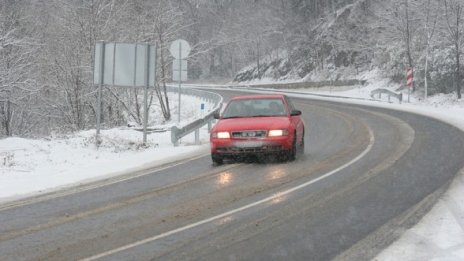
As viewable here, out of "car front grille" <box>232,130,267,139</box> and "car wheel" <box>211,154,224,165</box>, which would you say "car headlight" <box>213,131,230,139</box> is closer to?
"car front grille" <box>232,130,267,139</box>

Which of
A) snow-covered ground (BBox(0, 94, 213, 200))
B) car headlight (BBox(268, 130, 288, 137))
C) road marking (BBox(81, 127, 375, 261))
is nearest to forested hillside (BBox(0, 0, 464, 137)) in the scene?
snow-covered ground (BBox(0, 94, 213, 200))

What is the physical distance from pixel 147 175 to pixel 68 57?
24375mm

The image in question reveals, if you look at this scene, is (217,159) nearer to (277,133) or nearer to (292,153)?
(277,133)

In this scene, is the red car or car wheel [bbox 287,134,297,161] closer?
the red car

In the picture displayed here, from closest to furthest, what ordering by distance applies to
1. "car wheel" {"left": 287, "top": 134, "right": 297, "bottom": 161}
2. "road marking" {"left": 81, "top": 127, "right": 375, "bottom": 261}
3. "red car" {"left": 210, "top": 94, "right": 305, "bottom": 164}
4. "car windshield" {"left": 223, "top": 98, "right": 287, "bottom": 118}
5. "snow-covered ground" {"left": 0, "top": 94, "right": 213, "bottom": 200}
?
"road marking" {"left": 81, "top": 127, "right": 375, "bottom": 261} → "snow-covered ground" {"left": 0, "top": 94, "right": 213, "bottom": 200} → "red car" {"left": 210, "top": 94, "right": 305, "bottom": 164} → "car wheel" {"left": 287, "top": 134, "right": 297, "bottom": 161} → "car windshield" {"left": 223, "top": 98, "right": 287, "bottom": 118}

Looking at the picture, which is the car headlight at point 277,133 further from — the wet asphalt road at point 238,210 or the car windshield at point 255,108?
the car windshield at point 255,108

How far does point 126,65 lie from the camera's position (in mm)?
16328

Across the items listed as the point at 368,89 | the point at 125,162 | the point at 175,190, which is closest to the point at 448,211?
the point at 175,190

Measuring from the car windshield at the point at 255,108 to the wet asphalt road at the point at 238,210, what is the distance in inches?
48.1

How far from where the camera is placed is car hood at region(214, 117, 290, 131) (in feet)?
39.5

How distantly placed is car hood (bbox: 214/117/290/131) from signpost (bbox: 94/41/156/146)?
4367mm

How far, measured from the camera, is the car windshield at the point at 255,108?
13.2m

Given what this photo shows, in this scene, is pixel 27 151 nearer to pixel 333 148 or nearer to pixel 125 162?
pixel 125 162

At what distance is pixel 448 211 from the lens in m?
7.30
